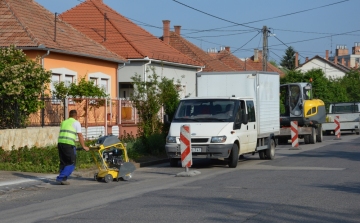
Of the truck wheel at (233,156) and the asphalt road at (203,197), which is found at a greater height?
the truck wheel at (233,156)

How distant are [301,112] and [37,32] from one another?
13212 mm

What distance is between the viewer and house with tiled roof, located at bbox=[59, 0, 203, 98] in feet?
125

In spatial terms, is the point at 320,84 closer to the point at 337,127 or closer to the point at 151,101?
the point at 337,127

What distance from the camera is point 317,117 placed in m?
33.1

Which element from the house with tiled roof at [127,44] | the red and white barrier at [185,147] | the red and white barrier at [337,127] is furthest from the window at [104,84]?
the red and white barrier at [185,147]

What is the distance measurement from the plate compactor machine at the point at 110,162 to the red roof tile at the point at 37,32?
10.3 meters

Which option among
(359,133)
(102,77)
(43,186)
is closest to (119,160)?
(43,186)

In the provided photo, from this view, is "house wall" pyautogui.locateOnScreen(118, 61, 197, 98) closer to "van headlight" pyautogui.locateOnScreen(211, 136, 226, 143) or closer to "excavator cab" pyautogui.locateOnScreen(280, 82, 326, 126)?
"excavator cab" pyautogui.locateOnScreen(280, 82, 326, 126)

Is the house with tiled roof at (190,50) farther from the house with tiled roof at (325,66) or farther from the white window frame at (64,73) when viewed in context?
the house with tiled roof at (325,66)

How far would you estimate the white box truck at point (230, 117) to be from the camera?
18.5m

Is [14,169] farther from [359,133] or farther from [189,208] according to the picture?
[359,133]

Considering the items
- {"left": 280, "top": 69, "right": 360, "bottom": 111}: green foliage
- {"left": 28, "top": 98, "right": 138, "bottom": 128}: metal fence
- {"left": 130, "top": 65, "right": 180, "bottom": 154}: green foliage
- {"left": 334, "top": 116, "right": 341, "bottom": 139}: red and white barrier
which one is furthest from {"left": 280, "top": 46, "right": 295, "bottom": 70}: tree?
{"left": 130, "top": 65, "right": 180, "bottom": 154}: green foliage

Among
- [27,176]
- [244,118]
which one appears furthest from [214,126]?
[27,176]

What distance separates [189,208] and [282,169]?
797cm
